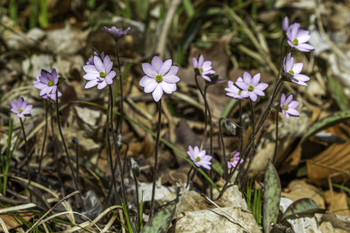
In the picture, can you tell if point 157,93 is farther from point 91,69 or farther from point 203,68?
point 203,68

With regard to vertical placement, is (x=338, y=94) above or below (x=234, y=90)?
below

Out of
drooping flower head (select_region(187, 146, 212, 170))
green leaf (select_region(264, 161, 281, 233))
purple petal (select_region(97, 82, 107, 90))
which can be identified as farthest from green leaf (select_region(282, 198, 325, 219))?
purple petal (select_region(97, 82, 107, 90))

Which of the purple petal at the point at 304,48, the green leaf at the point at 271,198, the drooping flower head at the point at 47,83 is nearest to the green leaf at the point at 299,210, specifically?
the green leaf at the point at 271,198

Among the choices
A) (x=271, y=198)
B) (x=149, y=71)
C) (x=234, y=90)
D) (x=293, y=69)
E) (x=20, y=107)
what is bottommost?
(x=271, y=198)

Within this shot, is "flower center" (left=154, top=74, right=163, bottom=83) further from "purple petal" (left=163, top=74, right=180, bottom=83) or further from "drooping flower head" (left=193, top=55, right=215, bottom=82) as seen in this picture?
"drooping flower head" (left=193, top=55, right=215, bottom=82)

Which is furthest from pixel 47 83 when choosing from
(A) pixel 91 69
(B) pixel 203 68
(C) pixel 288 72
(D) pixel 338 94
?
(D) pixel 338 94
